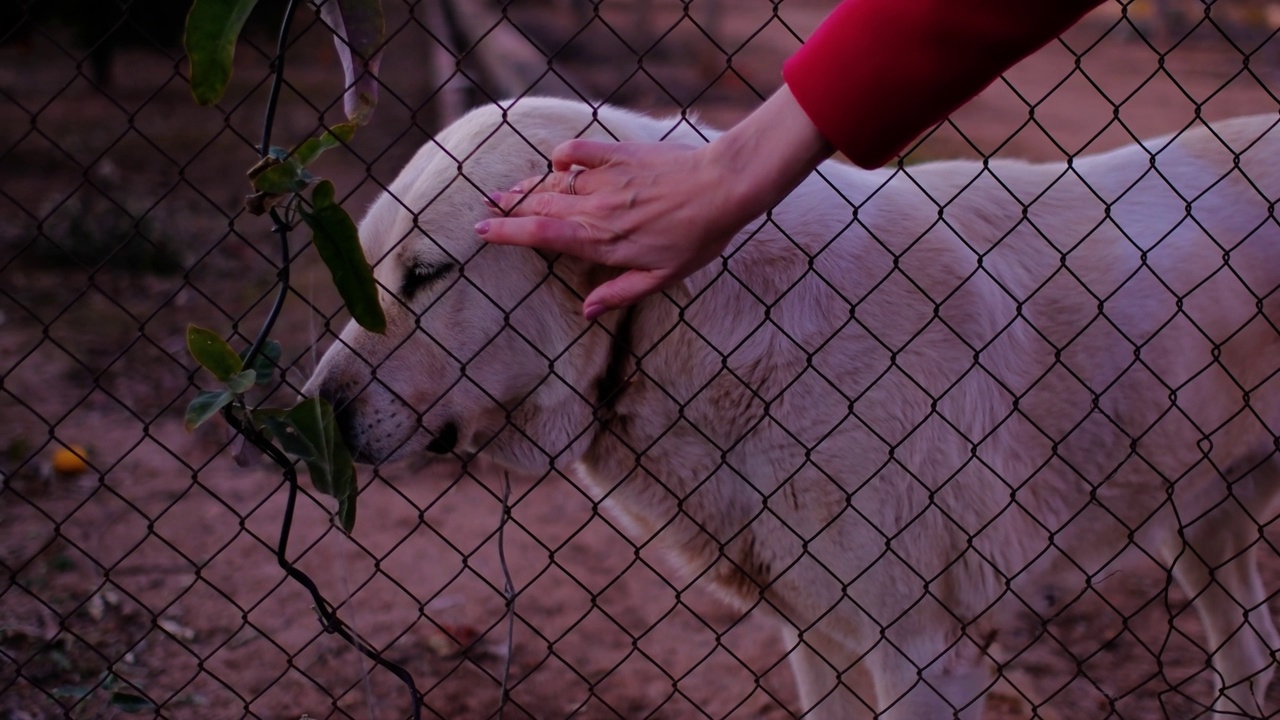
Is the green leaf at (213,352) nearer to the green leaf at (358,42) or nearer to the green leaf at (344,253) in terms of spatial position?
the green leaf at (344,253)

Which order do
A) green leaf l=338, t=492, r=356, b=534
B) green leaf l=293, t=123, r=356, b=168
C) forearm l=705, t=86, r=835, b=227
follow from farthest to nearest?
1. green leaf l=338, t=492, r=356, b=534
2. green leaf l=293, t=123, r=356, b=168
3. forearm l=705, t=86, r=835, b=227

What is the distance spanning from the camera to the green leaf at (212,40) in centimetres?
163

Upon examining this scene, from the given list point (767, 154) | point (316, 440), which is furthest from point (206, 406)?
point (767, 154)

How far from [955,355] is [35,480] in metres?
3.57

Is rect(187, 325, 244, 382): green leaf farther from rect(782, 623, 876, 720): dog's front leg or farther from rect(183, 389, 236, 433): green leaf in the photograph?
rect(782, 623, 876, 720): dog's front leg

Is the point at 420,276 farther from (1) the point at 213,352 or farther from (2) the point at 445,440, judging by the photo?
(1) the point at 213,352

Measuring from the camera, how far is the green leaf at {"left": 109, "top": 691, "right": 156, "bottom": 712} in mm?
2209

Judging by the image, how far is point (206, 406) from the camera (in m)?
1.84

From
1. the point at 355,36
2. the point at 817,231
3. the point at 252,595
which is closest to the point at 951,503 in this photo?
the point at 817,231

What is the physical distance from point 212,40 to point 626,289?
0.75 metres

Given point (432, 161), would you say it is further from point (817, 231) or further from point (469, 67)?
point (469, 67)

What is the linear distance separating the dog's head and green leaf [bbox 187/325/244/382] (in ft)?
1.41

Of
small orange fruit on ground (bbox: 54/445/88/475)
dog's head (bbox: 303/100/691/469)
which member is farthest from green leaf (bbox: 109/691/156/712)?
small orange fruit on ground (bbox: 54/445/88/475)

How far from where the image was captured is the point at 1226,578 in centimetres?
338
